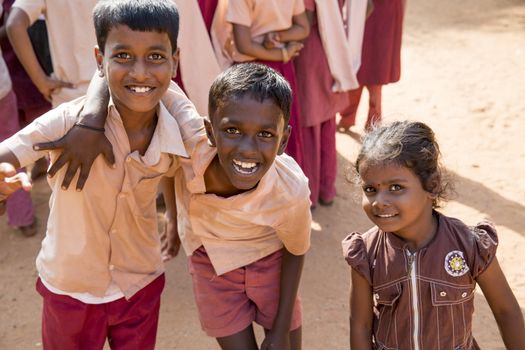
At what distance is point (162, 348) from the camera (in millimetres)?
3016

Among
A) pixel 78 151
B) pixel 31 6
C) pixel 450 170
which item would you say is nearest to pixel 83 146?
pixel 78 151

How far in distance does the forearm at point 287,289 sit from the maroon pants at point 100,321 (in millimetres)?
418

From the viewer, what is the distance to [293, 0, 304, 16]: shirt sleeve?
343cm

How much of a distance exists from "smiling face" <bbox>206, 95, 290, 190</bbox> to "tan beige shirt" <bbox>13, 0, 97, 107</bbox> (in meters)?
1.33

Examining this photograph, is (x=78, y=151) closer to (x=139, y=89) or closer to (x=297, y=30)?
(x=139, y=89)

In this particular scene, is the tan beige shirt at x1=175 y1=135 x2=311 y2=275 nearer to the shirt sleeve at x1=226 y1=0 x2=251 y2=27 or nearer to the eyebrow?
the eyebrow

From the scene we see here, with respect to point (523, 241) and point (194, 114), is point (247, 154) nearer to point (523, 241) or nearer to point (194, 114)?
point (194, 114)

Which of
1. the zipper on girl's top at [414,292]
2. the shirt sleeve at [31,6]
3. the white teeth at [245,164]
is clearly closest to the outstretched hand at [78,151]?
the white teeth at [245,164]

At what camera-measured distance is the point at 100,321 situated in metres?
2.28

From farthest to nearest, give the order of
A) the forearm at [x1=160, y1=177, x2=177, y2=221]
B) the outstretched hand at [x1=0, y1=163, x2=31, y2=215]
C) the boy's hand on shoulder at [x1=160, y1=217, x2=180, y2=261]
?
1. the boy's hand on shoulder at [x1=160, y1=217, x2=180, y2=261]
2. the forearm at [x1=160, y1=177, x2=177, y2=221]
3. the outstretched hand at [x1=0, y1=163, x2=31, y2=215]

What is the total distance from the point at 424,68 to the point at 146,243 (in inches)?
183

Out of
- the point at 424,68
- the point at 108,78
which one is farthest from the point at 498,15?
the point at 108,78

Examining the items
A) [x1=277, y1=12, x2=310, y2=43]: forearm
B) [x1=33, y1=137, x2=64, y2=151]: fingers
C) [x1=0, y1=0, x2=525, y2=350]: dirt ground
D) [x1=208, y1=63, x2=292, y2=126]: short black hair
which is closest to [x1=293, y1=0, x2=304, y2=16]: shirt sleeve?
[x1=277, y1=12, x2=310, y2=43]: forearm

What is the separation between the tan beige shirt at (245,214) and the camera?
7.08 feet
